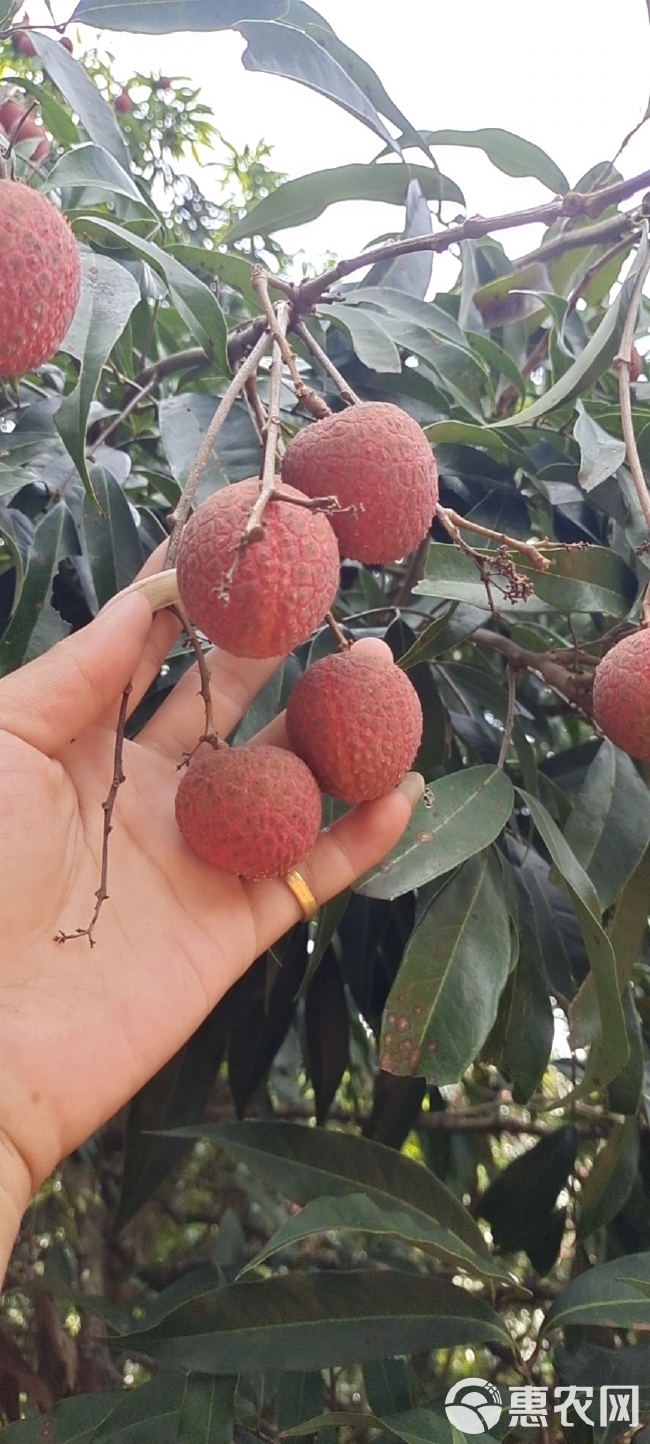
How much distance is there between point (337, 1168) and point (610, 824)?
0.38 metres

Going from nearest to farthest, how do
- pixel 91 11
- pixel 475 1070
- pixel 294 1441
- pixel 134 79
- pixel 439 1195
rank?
pixel 91 11, pixel 439 1195, pixel 294 1441, pixel 475 1070, pixel 134 79

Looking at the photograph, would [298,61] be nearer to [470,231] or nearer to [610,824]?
[470,231]

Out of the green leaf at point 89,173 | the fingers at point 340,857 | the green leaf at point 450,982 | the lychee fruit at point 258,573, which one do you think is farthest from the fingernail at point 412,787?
the green leaf at point 89,173

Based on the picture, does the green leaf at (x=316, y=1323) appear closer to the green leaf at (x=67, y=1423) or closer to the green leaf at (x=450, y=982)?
the green leaf at (x=67, y=1423)

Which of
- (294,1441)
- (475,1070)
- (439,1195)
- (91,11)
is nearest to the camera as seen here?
(91,11)

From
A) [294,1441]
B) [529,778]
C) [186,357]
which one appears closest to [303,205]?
[186,357]

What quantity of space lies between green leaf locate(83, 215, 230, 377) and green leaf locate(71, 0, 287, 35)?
0.14 meters

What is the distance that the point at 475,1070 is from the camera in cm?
149

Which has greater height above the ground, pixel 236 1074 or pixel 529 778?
pixel 529 778

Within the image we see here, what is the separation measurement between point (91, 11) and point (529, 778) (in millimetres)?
694

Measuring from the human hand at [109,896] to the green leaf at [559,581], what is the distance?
0.16 metres

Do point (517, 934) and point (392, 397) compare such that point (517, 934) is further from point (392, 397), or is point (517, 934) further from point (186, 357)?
point (186, 357)

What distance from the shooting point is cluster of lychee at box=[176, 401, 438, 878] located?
509mm

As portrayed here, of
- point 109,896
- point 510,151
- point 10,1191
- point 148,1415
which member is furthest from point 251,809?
point 510,151
